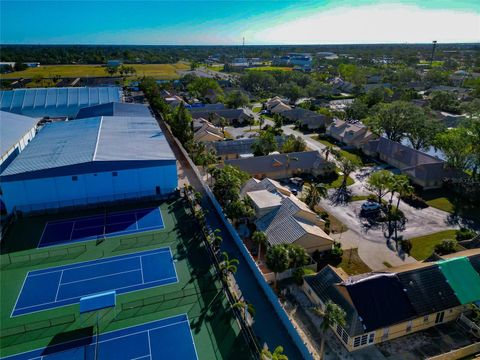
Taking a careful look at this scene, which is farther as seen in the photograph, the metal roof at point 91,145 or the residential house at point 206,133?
the residential house at point 206,133

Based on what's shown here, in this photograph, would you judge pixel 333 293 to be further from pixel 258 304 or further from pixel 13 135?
pixel 13 135

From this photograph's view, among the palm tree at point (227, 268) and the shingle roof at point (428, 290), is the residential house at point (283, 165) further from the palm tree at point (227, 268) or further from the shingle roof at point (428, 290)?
the shingle roof at point (428, 290)

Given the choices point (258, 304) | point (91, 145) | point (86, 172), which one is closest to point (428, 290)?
point (258, 304)

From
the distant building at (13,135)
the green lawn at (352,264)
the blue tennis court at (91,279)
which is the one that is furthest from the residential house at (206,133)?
the green lawn at (352,264)

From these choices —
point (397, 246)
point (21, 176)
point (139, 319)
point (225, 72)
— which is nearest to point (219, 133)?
point (21, 176)

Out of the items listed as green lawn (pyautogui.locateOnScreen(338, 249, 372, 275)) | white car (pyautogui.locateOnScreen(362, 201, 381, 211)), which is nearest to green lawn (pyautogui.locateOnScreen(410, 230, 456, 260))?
green lawn (pyautogui.locateOnScreen(338, 249, 372, 275))

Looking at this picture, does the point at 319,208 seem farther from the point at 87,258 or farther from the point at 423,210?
the point at 87,258
